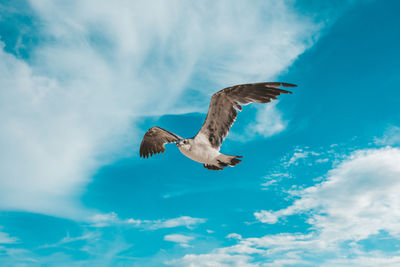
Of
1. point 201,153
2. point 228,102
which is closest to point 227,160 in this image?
point 201,153

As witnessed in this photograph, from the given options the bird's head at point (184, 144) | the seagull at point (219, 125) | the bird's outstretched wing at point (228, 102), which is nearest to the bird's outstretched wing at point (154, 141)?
the seagull at point (219, 125)

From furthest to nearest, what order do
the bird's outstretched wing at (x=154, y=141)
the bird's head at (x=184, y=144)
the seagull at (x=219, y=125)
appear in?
the bird's outstretched wing at (x=154, y=141) → the bird's head at (x=184, y=144) → the seagull at (x=219, y=125)

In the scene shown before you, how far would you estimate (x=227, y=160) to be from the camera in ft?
48.3

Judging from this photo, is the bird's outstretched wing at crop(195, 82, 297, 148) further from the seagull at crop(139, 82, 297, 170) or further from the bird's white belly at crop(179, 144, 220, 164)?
the bird's white belly at crop(179, 144, 220, 164)

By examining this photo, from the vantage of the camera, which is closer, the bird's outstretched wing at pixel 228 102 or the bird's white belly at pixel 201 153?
the bird's outstretched wing at pixel 228 102

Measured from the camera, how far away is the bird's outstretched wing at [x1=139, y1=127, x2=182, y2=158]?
59.1 ft

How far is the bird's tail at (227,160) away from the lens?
47.9 feet

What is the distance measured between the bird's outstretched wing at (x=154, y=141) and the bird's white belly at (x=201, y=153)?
3135 millimetres

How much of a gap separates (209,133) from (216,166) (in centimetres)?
163

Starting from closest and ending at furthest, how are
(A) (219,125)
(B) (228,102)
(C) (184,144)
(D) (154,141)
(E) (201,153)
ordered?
(B) (228,102)
(C) (184,144)
(E) (201,153)
(A) (219,125)
(D) (154,141)

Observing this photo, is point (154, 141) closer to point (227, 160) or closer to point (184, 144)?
point (184, 144)

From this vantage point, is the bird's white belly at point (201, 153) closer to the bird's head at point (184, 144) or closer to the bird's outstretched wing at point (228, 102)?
the bird's head at point (184, 144)

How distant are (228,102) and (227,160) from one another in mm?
2721

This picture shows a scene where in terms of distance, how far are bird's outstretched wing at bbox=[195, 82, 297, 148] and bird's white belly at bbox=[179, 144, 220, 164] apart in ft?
1.53
